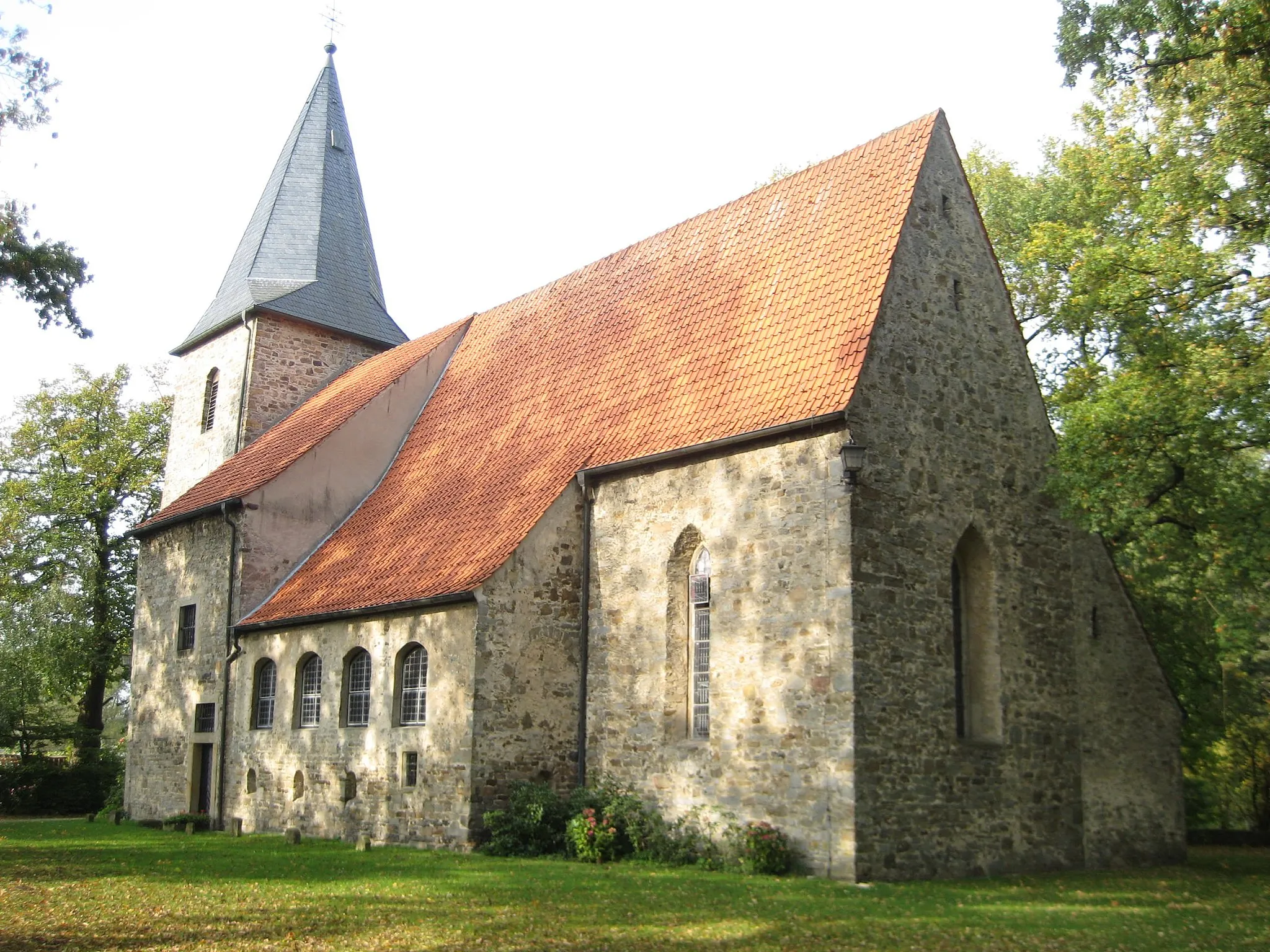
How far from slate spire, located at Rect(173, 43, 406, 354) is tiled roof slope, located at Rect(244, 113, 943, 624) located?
619 cm

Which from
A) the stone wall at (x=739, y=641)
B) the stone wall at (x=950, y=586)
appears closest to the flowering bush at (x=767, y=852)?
the stone wall at (x=739, y=641)

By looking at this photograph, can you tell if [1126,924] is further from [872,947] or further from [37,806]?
[37,806]

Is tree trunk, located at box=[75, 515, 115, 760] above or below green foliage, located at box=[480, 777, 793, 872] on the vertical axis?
above

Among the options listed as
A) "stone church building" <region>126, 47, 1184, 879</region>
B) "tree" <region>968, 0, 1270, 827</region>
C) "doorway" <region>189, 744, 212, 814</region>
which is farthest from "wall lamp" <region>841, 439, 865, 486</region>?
"doorway" <region>189, 744, 212, 814</region>

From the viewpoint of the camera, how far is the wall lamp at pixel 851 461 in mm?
13375

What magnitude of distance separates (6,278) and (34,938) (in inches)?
281

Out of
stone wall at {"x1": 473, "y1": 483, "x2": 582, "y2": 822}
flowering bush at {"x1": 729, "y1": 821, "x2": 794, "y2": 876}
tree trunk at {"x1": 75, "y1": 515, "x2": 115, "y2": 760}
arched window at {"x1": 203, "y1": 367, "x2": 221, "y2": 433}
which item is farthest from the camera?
tree trunk at {"x1": 75, "y1": 515, "x2": 115, "y2": 760}

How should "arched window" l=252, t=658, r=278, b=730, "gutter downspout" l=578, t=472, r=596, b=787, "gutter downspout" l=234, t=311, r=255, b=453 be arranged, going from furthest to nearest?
"gutter downspout" l=234, t=311, r=255, b=453 < "arched window" l=252, t=658, r=278, b=730 < "gutter downspout" l=578, t=472, r=596, b=787

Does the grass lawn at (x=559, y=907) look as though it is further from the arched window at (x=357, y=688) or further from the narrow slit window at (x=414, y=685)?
the arched window at (x=357, y=688)

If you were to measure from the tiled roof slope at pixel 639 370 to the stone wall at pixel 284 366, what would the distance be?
5374 mm

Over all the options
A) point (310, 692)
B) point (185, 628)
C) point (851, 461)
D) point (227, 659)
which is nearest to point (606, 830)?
point (851, 461)

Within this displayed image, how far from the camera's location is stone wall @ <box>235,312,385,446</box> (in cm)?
2625

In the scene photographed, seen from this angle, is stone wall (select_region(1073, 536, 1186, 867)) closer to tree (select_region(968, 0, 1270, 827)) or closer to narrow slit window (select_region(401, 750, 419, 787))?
tree (select_region(968, 0, 1270, 827))

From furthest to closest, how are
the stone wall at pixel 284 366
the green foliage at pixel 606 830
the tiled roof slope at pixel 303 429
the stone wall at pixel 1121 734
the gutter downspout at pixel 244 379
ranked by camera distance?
the stone wall at pixel 284 366 < the gutter downspout at pixel 244 379 < the tiled roof slope at pixel 303 429 < the stone wall at pixel 1121 734 < the green foliage at pixel 606 830
